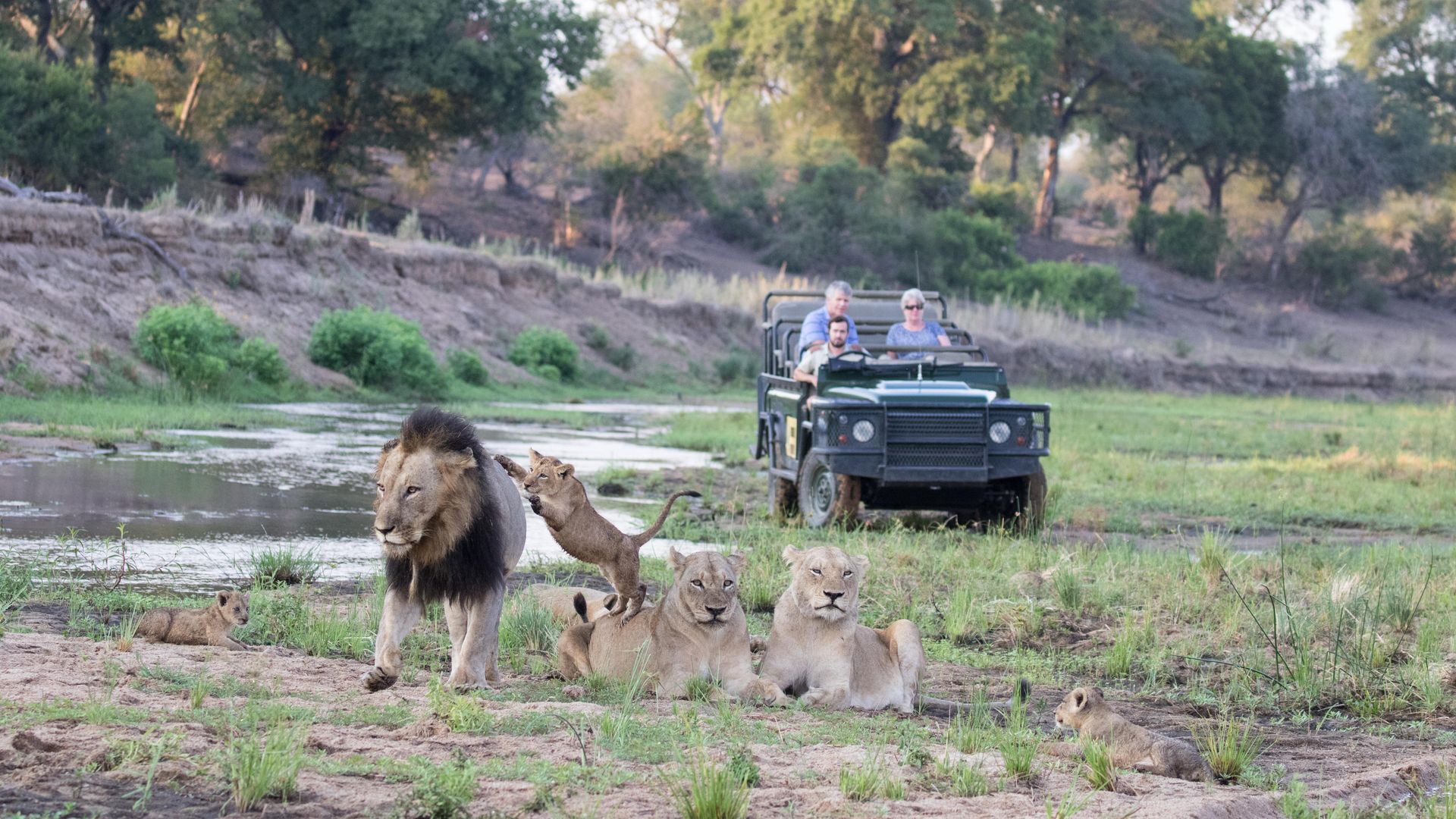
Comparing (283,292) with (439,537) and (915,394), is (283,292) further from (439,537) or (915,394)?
(439,537)

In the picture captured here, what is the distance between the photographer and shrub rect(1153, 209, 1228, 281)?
5906 cm

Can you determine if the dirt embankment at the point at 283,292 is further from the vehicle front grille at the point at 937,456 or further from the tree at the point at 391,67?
the vehicle front grille at the point at 937,456

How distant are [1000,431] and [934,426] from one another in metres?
0.52

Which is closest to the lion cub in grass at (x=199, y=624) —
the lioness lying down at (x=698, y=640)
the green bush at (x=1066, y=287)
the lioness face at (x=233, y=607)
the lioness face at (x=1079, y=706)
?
the lioness face at (x=233, y=607)

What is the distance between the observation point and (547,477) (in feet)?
22.2

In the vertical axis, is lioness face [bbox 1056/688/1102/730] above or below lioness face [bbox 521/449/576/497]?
below

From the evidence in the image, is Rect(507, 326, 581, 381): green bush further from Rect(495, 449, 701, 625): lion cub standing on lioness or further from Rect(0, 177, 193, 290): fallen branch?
Rect(495, 449, 701, 625): lion cub standing on lioness

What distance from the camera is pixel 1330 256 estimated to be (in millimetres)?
59531

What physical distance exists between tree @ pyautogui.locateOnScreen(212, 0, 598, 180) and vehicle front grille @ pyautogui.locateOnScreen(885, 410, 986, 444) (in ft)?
97.4

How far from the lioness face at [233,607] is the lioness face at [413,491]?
3.87 ft

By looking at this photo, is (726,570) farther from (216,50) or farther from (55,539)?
(216,50)

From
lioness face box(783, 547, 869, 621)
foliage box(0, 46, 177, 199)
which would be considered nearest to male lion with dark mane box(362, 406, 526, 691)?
lioness face box(783, 547, 869, 621)

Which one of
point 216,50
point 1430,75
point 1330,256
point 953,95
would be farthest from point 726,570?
point 1430,75

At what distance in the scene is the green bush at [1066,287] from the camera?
163ft
